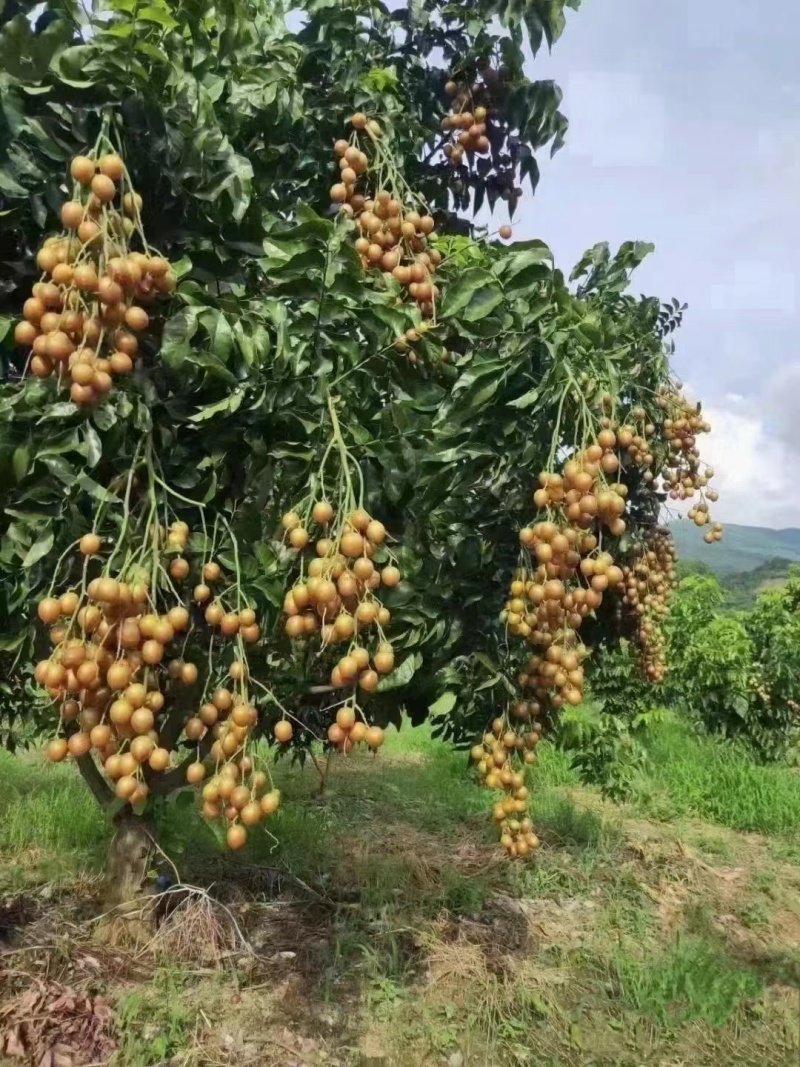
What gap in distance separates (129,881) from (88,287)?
7.58ft

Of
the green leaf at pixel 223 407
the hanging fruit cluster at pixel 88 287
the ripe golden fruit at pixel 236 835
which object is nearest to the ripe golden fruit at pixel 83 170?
the hanging fruit cluster at pixel 88 287

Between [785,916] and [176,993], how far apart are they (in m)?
3.18

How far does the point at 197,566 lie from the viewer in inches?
77.5

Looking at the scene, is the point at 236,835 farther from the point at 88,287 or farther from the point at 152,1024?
the point at 152,1024

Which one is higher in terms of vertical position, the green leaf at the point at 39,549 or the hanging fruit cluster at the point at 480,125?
the hanging fruit cluster at the point at 480,125

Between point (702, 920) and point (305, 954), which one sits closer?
point (305, 954)

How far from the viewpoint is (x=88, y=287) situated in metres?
1.54

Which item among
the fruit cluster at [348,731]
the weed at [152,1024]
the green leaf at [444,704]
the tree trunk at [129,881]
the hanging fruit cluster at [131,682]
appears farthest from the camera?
the tree trunk at [129,881]

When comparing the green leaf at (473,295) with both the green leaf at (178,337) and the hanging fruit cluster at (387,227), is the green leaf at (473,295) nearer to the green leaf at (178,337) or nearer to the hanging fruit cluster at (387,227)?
the hanging fruit cluster at (387,227)

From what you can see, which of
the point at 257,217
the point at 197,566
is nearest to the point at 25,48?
the point at 257,217

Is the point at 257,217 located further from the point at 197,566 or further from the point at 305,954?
the point at 305,954

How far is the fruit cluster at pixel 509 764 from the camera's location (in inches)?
101

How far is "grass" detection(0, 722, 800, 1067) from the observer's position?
2.90 m

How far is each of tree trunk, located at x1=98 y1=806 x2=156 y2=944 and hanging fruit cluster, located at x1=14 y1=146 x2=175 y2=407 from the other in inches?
77.0
